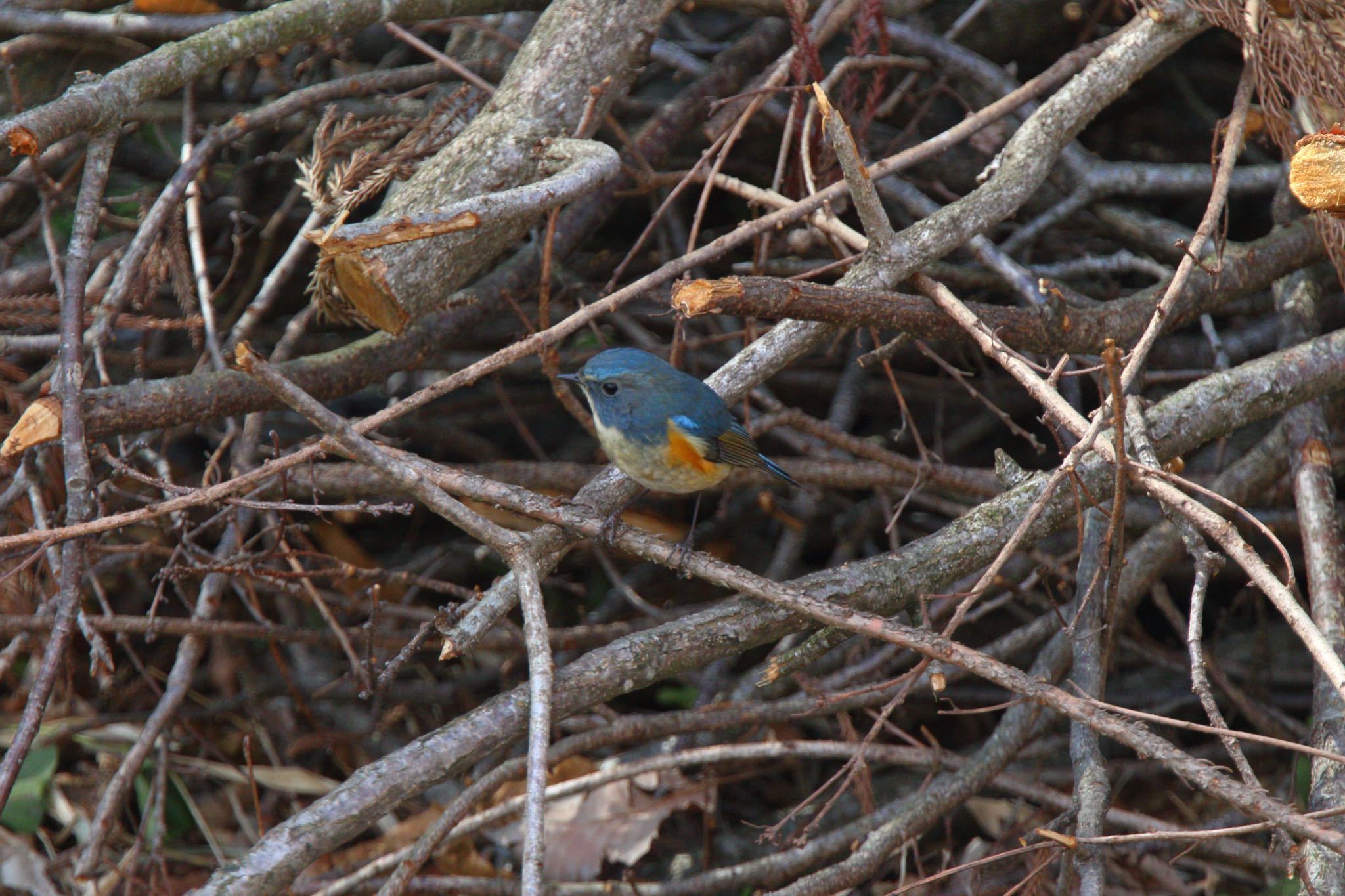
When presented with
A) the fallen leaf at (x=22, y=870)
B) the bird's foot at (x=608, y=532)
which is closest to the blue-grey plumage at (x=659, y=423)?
the bird's foot at (x=608, y=532)

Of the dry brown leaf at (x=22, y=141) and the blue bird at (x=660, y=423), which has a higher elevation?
the dry brown leaf at (x=22, y=141)

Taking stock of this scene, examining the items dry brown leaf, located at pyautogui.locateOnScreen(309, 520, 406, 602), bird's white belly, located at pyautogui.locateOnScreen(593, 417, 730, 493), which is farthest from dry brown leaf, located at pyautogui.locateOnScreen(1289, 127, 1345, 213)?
dry brown leaf, located at pyautogui.locateOnScreen(309, 520, 406, 602)

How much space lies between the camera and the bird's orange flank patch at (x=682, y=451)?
2.93 m

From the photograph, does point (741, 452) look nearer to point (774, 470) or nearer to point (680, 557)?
point (774, 470)

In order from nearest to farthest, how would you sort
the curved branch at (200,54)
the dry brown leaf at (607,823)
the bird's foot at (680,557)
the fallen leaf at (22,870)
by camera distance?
the bird's foot at (680,557)
the curved branch at (200,54)
the fallen leaf at (22,870)
the dry brown leaf at (607,823)

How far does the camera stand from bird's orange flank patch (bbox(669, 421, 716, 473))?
2.93 meters

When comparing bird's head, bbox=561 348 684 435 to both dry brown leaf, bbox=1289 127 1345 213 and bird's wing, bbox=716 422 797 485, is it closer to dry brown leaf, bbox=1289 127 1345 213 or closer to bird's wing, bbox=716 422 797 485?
bird's wing, bbox=716 422 797 485

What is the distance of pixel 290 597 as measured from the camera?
3908 millimetres

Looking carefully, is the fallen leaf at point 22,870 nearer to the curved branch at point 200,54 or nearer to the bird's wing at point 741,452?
the curved branch at point 200,54

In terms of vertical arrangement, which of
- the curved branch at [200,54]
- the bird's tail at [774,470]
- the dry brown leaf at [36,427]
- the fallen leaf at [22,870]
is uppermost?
the curved branch at [200,54]

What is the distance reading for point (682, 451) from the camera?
9.69 ft

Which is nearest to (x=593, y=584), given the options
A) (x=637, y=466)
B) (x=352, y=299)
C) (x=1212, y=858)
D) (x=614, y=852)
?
(x=614, y=852)

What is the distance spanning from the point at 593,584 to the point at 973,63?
254 centimetres

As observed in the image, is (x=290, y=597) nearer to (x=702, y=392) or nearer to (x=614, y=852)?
(x=614, y=852)
